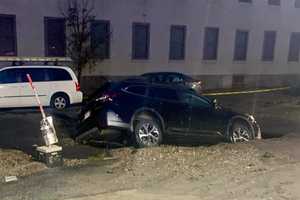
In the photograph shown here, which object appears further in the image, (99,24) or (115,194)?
(99,24)

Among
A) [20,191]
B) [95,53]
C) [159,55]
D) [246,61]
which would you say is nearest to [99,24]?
[95,53]

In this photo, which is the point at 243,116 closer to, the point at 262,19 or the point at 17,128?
the point at 17,128

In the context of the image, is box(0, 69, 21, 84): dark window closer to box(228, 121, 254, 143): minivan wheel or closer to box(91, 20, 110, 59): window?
box(91, 20, 110, 59): window

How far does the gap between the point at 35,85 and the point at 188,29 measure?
41.8ft

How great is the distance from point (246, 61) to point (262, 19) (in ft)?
9.99

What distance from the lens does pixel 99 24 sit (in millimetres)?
23297

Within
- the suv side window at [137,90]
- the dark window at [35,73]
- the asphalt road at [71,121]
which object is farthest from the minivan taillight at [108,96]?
the dark window at [35,73]

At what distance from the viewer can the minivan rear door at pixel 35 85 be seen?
1541 cm

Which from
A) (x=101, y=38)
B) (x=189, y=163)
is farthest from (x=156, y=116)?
(x=101, y=38)

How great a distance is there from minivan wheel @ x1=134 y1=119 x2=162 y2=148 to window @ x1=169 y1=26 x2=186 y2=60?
16.2 m

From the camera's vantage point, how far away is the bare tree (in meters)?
22.0

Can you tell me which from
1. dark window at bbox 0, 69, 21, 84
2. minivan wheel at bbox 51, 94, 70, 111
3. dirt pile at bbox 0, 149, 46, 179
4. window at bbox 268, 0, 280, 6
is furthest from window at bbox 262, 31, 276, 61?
dirt pile at bbox 0, 149, 46, 179

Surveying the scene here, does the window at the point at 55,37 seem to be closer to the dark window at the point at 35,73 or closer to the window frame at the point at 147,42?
the window frame at the point at 147,42

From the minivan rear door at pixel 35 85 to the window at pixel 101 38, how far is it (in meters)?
7.12
